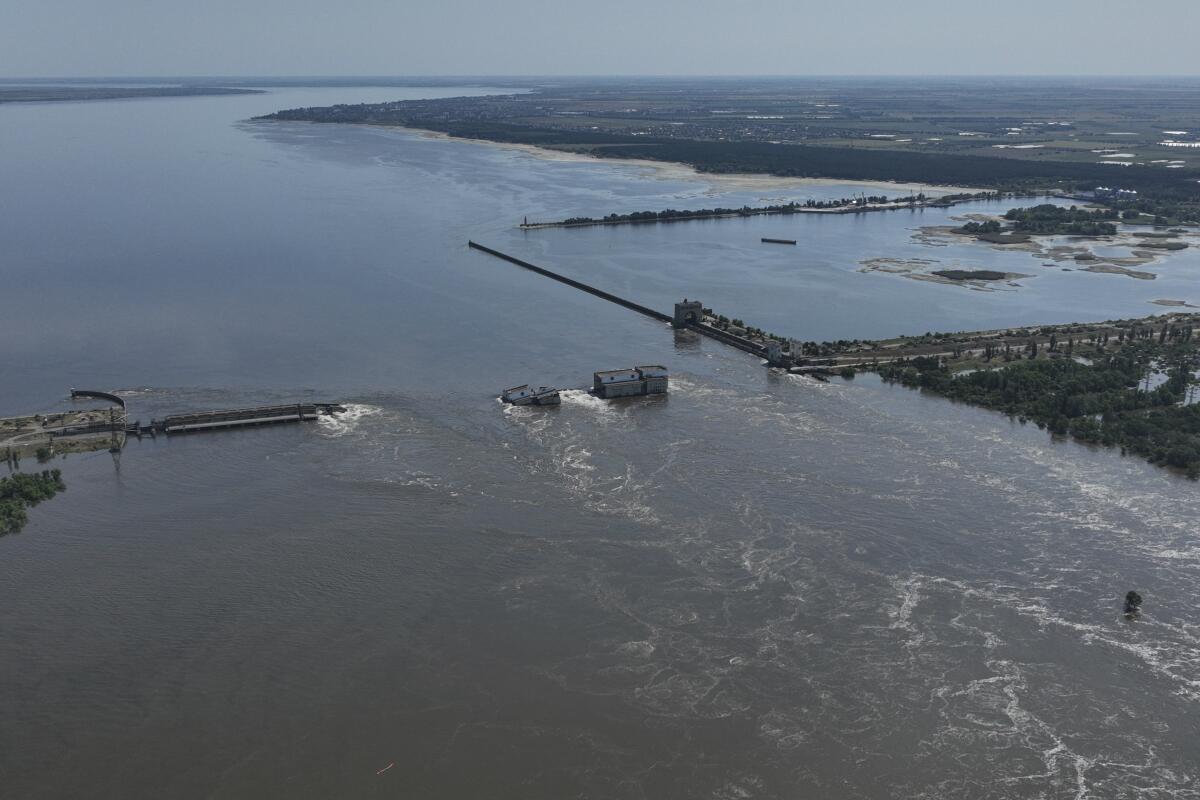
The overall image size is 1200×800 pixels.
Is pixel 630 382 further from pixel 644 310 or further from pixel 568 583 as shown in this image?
pixel 568 583

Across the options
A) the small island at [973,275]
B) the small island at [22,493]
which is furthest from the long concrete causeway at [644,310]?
the small island at [22,493]

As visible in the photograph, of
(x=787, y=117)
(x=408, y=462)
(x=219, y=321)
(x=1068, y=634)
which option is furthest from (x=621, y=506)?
(x=787, y=117)

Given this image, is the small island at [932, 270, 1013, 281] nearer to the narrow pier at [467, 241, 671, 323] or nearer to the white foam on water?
the narrow pier at [467, 241, 671, 323]

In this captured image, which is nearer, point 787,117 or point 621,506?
point 621,506

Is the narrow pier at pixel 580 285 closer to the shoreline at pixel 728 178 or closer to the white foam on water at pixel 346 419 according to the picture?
the white foam on water at pixel 346 419

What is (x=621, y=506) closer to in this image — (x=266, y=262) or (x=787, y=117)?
(x=266, y=262)

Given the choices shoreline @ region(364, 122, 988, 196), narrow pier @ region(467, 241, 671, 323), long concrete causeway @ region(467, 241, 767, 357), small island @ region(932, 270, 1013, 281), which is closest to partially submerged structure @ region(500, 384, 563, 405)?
long concrete causeway @ region(467, 241, 767, 357)

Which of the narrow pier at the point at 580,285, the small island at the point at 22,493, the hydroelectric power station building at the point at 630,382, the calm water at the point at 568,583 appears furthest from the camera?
the narrow pier at the point at 580,285
